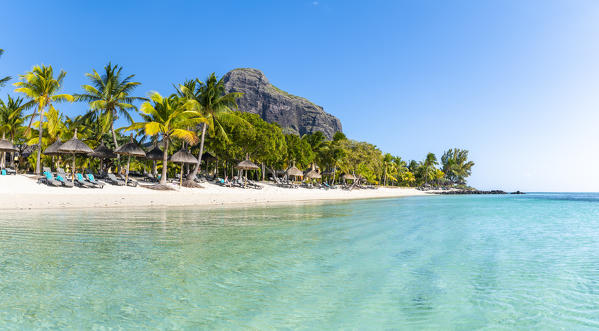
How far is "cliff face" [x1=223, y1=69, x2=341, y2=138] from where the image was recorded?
153 meters

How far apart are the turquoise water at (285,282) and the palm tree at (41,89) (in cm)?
2175

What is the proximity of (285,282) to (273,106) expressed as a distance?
15291 centimetres

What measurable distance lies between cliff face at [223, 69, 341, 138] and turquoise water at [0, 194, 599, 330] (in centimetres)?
14005

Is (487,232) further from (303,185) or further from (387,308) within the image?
(303,185)

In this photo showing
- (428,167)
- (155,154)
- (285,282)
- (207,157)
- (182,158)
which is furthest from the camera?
(428,167)

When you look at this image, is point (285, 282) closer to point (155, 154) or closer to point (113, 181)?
point (113, 181)

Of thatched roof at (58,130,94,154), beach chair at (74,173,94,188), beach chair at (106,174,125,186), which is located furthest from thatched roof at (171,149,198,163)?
beach chair at (74,173,94,188)

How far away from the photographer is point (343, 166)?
48.8 meters

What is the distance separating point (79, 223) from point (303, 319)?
348 inches

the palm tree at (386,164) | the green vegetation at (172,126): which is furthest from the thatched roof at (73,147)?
the palm tree at (386,164)

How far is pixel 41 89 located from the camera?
2488cm

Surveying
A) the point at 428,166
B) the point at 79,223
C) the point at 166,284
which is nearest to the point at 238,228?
the point at 79,223

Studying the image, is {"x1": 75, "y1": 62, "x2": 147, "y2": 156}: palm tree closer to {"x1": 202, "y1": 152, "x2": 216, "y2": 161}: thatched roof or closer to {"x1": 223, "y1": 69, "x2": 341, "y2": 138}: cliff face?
{"x1": 202, "y1": 152, "x2": 216, "y2": 161}: thatched roof

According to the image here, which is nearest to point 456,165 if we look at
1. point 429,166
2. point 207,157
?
point 429,166
